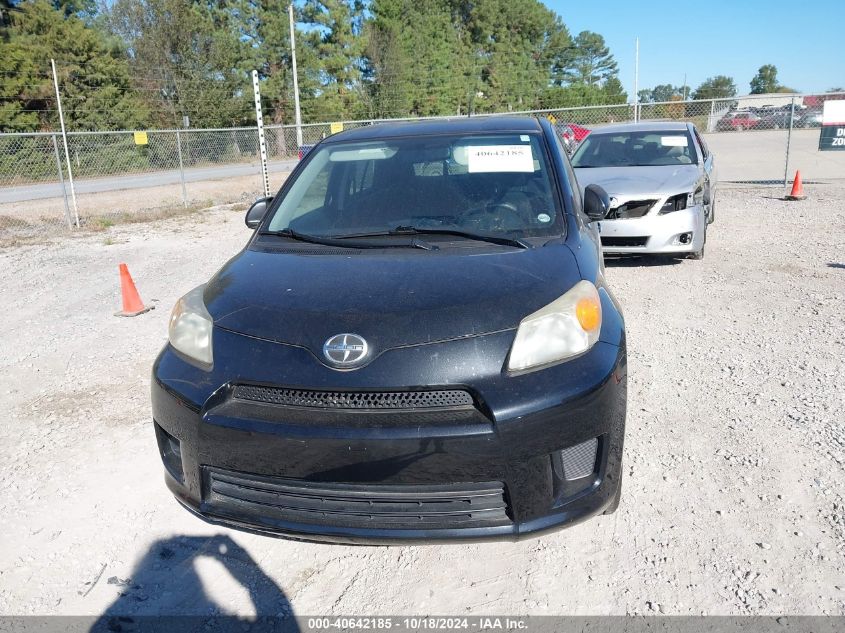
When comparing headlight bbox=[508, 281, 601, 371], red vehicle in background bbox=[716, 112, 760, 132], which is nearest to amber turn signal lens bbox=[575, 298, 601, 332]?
headlight bbox=[508, 281, 601, 371]

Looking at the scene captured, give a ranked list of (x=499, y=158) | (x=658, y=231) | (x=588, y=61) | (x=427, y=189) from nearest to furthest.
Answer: (x=427, y=189) → (x=499, y=158) → (x=658, y=231) → (x=588, y=61)

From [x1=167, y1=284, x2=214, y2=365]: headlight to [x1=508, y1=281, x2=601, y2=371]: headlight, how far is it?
1.19 metres

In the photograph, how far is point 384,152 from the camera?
12.9ft

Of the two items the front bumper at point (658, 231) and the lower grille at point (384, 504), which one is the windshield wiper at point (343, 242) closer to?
the lower grille at point (384, 504)

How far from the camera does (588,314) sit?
2.59 m

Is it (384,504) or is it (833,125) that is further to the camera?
(833,125)

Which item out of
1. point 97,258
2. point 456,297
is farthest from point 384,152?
point 97,258

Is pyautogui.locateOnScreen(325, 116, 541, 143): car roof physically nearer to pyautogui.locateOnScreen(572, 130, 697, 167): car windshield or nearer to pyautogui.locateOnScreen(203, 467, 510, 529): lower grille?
pyautogui.locateOnScreen(203, 467, 510, 529): lower grille

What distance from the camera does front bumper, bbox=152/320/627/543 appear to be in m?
2.24

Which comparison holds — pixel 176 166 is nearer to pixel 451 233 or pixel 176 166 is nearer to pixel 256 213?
pixel 256 213

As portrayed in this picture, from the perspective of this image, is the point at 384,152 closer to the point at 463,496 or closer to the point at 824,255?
the point at 463,496

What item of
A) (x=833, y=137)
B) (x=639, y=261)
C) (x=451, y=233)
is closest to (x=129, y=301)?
(x=451, y=233)

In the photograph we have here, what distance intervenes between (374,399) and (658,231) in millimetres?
5901

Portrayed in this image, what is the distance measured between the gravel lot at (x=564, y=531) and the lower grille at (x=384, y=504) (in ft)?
1.42
